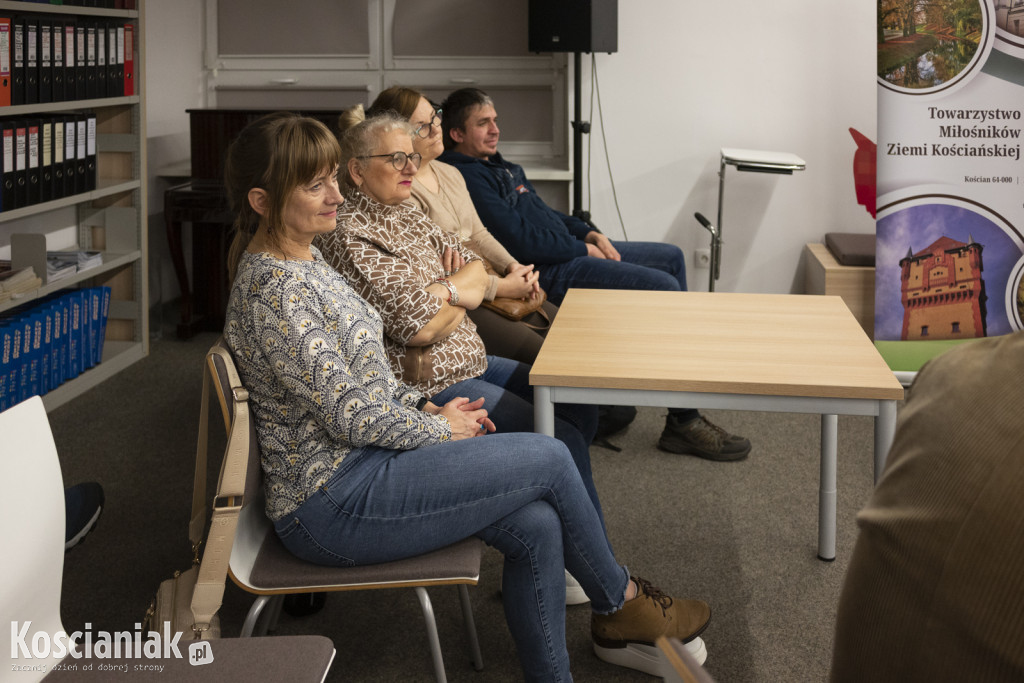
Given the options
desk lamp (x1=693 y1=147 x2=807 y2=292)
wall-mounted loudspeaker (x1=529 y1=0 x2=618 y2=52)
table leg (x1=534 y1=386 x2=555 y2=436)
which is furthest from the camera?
wall-mounted loudspeaker (x1=529 y1=0 x2=618 y2=52)

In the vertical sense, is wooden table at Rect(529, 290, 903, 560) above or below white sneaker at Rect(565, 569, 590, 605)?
above

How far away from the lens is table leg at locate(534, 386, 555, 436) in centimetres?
198

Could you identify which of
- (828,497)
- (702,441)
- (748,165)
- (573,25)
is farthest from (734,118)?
(828,497)

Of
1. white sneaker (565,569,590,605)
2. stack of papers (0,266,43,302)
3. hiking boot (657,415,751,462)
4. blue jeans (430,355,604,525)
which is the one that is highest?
stack of papers (0,266,43,302)

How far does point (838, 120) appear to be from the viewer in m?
4.81

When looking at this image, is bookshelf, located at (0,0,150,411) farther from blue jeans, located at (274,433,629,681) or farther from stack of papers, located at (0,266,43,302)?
blue jeans, located at (274,433,629,681)

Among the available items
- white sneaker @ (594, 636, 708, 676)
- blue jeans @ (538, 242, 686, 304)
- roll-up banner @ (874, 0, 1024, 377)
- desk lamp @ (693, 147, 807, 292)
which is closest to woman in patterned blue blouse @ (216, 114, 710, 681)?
white sneaker @ (594, 636, 708, 676)

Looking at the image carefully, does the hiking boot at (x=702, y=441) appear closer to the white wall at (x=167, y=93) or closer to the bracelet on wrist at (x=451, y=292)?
the bracelet on wrist at (x=451, y=292)

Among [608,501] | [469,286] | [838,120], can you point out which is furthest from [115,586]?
[838,120]

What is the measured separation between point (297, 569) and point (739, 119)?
3.85m

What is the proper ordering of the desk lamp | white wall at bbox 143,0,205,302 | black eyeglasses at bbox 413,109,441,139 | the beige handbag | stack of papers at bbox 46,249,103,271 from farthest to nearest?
white wall at bbox 143,0,205,302
the desk lamp
stack of papers at bbox 46,249,103,271
black eyeglasses at bbox 413,109,441,139
the beige handbag

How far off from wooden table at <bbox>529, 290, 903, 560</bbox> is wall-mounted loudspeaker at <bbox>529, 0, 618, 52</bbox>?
7.24ft

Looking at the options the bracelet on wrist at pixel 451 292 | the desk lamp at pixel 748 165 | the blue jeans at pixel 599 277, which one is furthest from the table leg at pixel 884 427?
the desk lamp at pixel 748 165

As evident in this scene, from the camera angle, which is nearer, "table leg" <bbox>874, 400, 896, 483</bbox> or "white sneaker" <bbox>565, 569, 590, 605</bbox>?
"table leg" <bbox>874, 400, 896, 483</bbox>
